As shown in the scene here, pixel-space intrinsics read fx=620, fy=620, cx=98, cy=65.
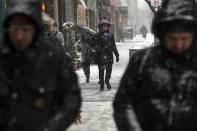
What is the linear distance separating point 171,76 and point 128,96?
32cm

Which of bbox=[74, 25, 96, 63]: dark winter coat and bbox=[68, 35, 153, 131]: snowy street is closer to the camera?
bbox=[68, 35, 153, 131]: snowy street

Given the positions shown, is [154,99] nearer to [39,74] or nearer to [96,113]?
[39,74]

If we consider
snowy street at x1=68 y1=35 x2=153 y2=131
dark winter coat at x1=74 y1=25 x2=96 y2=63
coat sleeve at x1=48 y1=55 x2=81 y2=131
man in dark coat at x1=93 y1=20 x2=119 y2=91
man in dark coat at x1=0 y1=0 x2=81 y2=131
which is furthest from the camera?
dark winter coat at x1=74 y1=25 x2=96 y2=63

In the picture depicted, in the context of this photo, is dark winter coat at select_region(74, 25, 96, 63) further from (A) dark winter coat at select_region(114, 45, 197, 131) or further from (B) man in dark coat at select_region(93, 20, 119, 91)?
(A) dark winter coat at select_region(114, 45, 197, 131)

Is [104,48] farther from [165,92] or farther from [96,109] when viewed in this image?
[165,92]

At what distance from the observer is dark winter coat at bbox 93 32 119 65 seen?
1549 cm

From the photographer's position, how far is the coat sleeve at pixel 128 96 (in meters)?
3.81

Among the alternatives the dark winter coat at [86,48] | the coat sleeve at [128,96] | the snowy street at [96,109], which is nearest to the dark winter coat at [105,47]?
the dark winter coat at [86,48]

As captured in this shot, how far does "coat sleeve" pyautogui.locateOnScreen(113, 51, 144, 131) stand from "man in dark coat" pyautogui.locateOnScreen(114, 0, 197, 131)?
20 mm

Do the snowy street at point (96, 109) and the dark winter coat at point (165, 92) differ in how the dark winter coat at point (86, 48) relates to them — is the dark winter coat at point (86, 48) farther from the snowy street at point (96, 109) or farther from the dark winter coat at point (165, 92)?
the dark winter coat at point (165, 92)

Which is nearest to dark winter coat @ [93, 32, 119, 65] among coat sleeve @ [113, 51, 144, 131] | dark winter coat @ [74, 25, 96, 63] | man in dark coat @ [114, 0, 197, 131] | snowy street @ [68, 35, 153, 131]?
dark winter coat @ [74, 25, 96, 63]

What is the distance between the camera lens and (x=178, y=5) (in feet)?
12.3

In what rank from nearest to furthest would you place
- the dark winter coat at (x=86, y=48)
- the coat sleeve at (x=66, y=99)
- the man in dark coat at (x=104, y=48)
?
the coat sleeve at (x=66, y=99) → the man in dark coat at (x=104, y=48) → the dark winter coat at (x=86, y=48)

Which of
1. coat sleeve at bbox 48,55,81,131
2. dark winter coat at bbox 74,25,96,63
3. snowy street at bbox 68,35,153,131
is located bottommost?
snowy street at bbox 68,35,153,131
